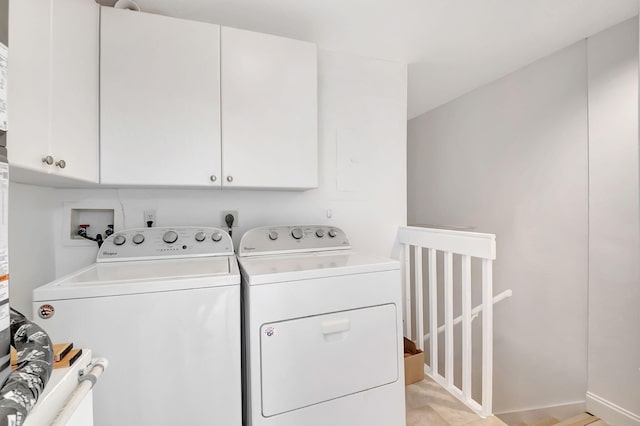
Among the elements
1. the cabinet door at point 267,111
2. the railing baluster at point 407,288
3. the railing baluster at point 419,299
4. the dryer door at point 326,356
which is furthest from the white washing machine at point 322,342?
the railing baluster at point 407,288

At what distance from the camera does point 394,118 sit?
7.57 feet

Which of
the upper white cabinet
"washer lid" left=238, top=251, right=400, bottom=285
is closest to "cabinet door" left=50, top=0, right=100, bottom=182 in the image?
the upper white cabinet

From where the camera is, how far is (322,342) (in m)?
1.27

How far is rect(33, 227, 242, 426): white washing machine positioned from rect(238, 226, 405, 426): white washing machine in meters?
0.10

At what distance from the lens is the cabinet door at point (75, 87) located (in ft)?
3.56

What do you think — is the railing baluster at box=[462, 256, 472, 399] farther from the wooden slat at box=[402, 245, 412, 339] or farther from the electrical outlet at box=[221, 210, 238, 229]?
the electrical outlet at box=[221, 210, 238, 229]

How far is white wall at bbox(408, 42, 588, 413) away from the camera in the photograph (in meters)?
2.11

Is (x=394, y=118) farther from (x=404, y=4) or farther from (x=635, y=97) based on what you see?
(x=635, y=97)

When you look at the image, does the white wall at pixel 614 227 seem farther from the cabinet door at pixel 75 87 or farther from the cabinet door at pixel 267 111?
the cabinet door at pixel 75 87

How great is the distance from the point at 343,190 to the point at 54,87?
1.62m

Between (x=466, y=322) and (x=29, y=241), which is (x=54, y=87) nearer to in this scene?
(x=29, y=241)

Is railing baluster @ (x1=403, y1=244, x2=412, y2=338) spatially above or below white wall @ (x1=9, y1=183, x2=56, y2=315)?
below

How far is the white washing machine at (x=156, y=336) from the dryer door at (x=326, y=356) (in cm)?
15

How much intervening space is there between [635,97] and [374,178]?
1.64 m
